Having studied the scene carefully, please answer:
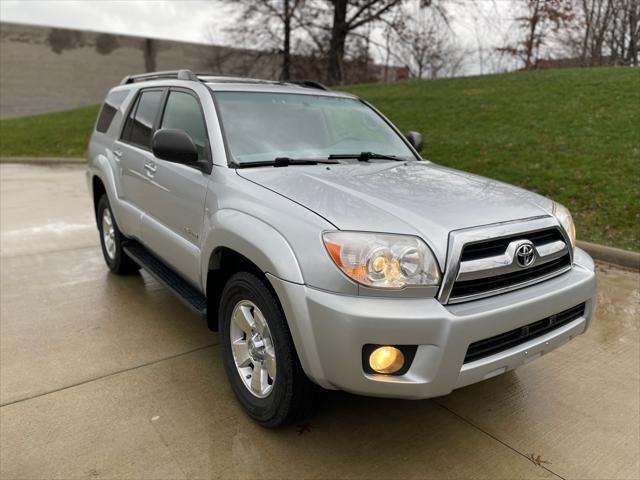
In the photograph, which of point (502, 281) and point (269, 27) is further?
point (269, 27)

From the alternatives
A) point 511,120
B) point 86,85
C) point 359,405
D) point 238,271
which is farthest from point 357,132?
point 86,85

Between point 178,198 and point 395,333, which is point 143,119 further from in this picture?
point 395,333

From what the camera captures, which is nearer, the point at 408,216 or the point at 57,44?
the point at 408,216

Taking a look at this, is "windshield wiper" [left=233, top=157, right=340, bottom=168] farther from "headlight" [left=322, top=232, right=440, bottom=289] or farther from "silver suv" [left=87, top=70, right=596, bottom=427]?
"headlight" [left=322, top=232, right=440, bottom=289]

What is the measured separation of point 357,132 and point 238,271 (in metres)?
1.56

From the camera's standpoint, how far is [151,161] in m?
3.72

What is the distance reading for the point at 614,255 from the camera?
5477 millimetres

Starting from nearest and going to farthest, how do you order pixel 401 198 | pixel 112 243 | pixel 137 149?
1. pixel 401 198
2. pixel 137 149
3. pixel 112 243

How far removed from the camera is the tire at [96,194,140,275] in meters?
4.70

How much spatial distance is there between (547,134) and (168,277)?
26.3 ft

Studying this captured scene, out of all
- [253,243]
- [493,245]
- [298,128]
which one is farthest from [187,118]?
[493,245]

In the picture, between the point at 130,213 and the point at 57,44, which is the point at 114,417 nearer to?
the point at 130,213

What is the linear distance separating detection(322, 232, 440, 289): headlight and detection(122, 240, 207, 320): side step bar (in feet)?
4.19

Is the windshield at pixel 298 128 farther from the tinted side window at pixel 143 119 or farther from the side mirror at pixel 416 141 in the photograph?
the tinted side window at pixel 143 119
